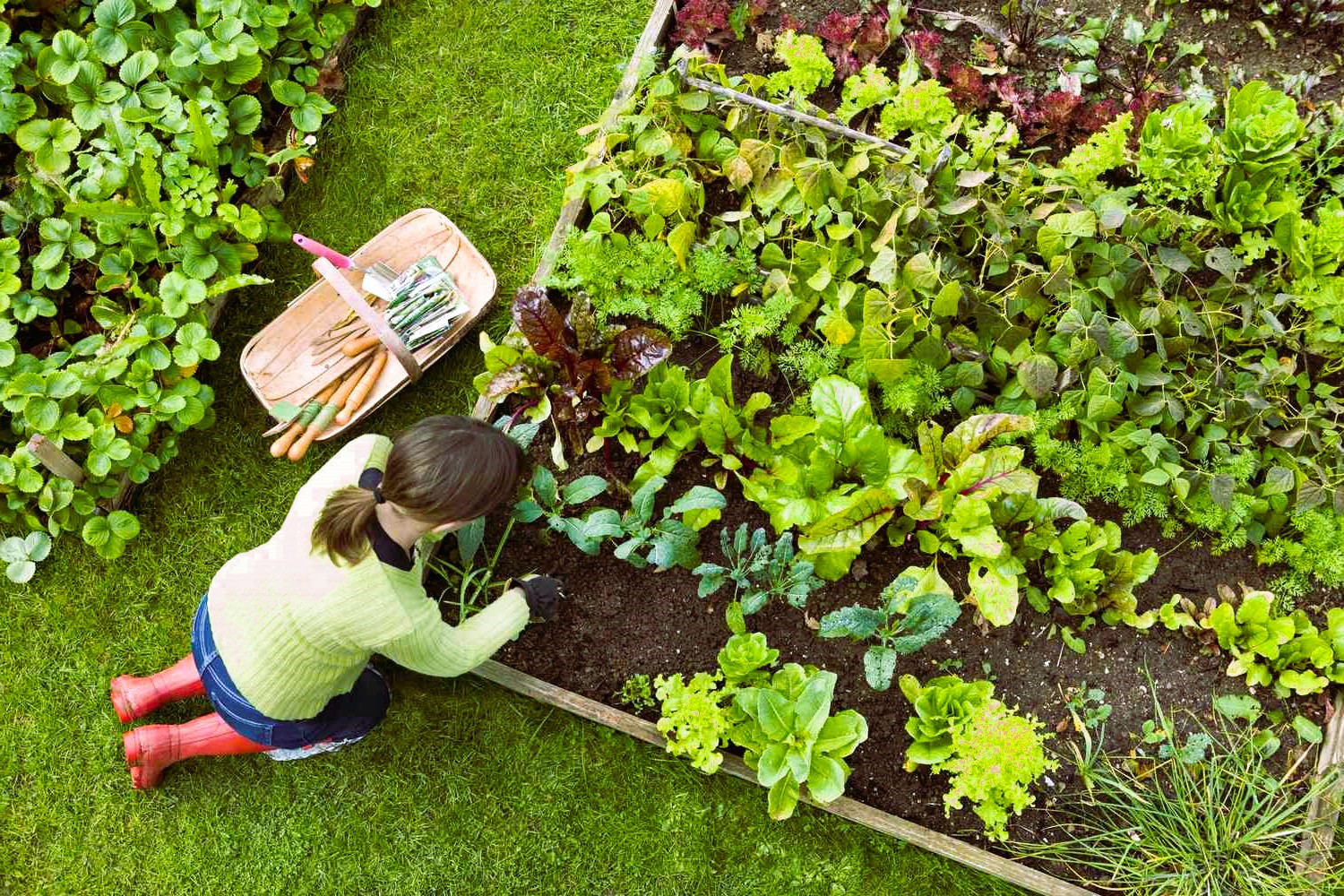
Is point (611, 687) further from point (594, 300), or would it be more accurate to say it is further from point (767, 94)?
point (767, 94)

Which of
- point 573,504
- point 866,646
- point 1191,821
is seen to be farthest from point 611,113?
point 1191,821

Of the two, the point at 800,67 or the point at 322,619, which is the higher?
the point at 800,67

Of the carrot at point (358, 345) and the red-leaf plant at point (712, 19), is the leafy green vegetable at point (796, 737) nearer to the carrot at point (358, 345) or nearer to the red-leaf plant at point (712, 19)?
the carrot at point (358, 345)

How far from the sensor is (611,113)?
11.0ft

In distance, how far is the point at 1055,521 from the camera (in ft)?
9.93

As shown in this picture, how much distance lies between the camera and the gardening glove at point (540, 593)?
2.86 m

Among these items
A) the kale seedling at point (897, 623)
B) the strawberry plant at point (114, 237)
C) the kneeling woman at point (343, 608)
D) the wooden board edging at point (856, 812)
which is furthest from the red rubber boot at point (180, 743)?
the kale seedling at point (897, 623)

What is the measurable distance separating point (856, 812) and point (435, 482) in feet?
5.25

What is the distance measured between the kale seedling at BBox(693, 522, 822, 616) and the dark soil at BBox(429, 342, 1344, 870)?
4.0 inches

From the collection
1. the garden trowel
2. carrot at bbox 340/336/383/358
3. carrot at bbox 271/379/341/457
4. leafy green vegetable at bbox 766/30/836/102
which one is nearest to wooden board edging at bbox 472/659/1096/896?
carrot at bbox 271/379/341/457

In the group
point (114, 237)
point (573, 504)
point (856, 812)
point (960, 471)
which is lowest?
point (856, 812)

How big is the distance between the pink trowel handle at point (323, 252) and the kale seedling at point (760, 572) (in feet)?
4.91

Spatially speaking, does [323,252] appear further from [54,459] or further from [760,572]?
[760,572]

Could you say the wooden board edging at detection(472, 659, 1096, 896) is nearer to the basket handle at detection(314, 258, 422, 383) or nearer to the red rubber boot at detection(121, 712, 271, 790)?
the red rubber boot at detection(121, 712, 271, 790)
